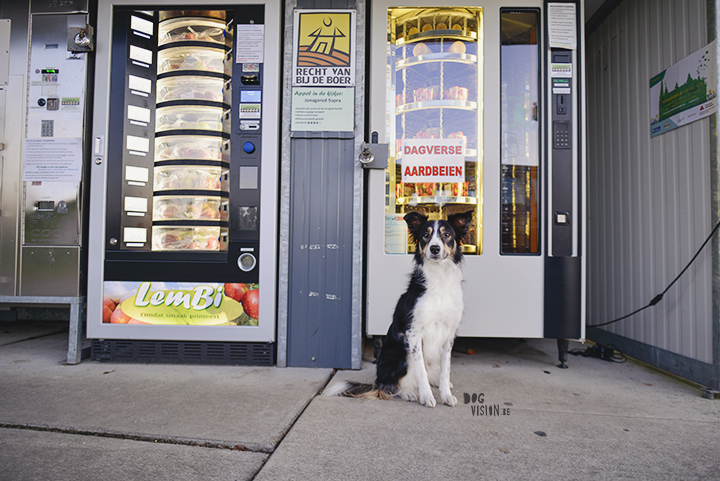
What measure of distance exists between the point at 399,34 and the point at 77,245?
299cm

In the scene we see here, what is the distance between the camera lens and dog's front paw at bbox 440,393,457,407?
2.16 metres

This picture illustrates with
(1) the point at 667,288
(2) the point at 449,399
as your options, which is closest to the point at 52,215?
(2) the point at 449,399

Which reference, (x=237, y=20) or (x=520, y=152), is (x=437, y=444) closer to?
(x=520, y=152)

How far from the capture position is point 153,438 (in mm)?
1723

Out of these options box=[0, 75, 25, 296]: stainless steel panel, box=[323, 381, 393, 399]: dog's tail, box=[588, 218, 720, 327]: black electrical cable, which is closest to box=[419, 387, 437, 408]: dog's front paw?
box=[323, 381, 393, 399]: dog's tail

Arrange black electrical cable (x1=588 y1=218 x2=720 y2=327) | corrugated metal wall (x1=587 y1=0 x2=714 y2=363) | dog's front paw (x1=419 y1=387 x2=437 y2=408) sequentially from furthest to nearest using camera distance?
corrugated metal wall (x1=587 y1=0 x2=714 y2=363) < black electrical cable (x1=588 y1=218 x2=720 y2=327) < dog's front paw (x1=419 y1=387 x2=437 y2=408)

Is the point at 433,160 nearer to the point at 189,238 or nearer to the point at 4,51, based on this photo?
the point at 189,238

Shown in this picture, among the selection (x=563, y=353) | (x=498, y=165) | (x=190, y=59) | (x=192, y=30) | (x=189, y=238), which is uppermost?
(x=192, y=30)

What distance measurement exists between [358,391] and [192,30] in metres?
2.98

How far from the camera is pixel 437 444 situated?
1699 mm

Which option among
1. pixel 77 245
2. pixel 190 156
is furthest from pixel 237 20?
pixel 77 245

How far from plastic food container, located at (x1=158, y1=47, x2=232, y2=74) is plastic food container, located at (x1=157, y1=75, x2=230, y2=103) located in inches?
3.5

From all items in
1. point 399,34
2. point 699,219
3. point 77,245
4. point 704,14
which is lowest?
point 77,245

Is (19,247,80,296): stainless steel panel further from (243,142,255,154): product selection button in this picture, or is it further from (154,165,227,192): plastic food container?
(243,142,255,154): product selection button
